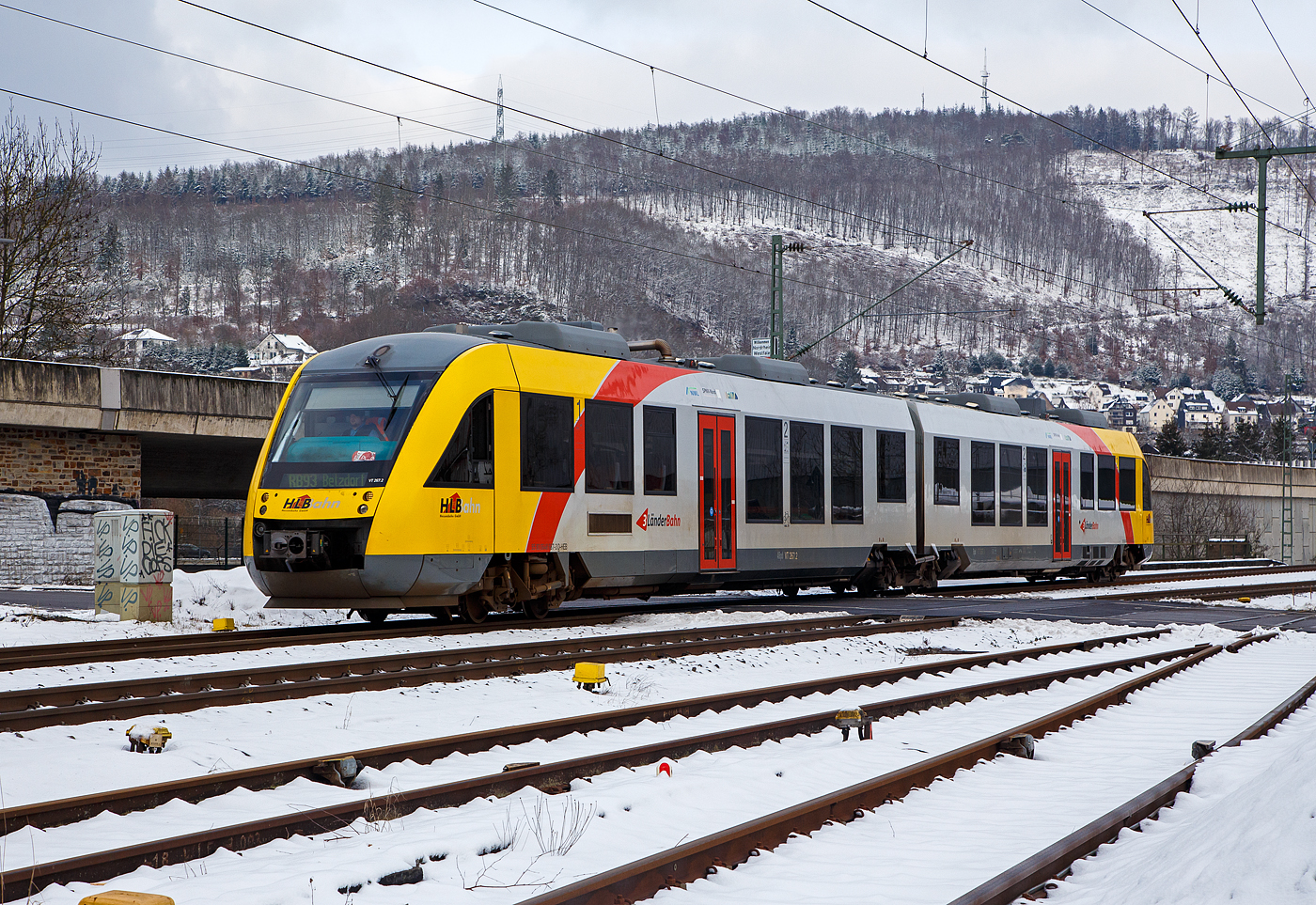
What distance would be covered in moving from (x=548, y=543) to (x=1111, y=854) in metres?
10.2

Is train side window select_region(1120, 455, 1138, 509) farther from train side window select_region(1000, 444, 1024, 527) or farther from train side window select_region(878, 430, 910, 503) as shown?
train side window select_region(878, 430, 910, 503)

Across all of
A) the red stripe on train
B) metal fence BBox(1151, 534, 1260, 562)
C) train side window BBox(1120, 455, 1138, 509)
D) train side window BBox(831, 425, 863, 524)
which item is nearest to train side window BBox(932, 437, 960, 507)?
train side window BBox(831, 425, 863, 524)

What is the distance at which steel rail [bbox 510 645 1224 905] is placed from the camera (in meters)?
4.47

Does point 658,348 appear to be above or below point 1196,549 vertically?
above

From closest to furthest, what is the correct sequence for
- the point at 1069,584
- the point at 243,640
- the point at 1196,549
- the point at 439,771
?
the point at 439,771 < the point at 243,640 < the point at 1069,584 < the point at 1196,549

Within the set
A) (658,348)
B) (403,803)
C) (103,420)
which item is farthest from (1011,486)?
(403,803)

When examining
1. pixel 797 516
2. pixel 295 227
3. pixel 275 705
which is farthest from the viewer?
pixel 295 227

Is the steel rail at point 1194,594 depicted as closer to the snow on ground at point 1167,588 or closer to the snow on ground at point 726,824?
the snow on ground at point 1167,588

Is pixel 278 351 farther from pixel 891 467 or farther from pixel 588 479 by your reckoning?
pixel 588 479

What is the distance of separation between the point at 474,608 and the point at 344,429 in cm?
272

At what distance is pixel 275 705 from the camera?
880 centimetres

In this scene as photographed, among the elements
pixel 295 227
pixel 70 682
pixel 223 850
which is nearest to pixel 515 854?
pixel 223 850

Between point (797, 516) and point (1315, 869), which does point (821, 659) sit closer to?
point (797, 516)

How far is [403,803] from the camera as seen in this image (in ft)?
19.4
